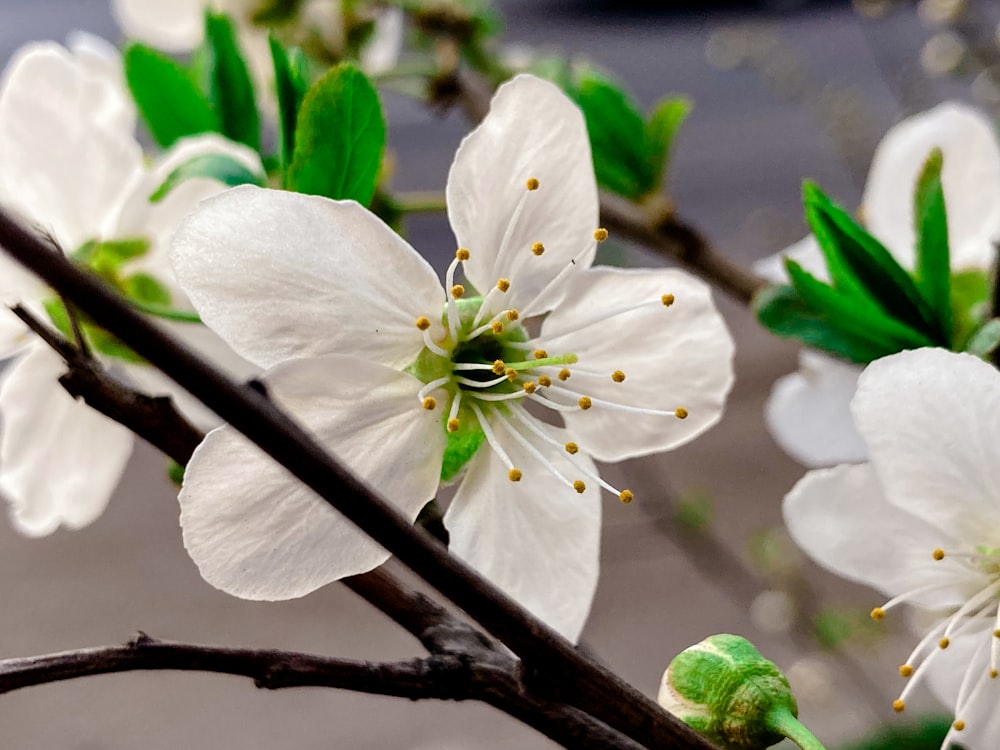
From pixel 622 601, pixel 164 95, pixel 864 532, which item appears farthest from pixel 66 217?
pixel 622 601

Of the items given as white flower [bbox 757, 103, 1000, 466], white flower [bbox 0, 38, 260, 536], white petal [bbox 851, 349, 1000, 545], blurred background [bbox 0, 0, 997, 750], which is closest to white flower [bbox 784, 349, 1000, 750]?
white petal [bbox 851, 349, 1000, 545]

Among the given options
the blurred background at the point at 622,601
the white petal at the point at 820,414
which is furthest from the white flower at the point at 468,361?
the blurred background at the point at 622,601

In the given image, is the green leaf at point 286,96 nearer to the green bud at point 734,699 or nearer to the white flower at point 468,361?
the white flower at point 468,361

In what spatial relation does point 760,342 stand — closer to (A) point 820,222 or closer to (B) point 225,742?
(B) point 225,742

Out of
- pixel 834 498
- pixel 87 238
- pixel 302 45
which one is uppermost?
pixel 302 45

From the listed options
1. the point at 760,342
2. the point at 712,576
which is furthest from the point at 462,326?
the point at 760,342
